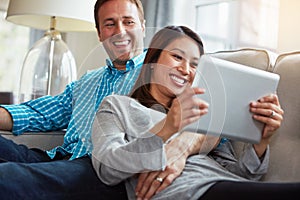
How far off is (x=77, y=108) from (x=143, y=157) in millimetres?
606

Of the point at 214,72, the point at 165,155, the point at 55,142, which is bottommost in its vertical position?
the point at 55,142

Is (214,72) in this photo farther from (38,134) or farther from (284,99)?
(38,134)

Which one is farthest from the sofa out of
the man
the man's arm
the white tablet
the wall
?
the man's arm

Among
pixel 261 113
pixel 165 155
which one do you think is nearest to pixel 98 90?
pixel 165 155

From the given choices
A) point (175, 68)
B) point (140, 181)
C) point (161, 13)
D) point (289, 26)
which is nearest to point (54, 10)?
point (161, 13)

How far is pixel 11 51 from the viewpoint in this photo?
3666 millimetres

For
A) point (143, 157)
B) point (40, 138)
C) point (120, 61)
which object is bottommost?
point (40, 138)

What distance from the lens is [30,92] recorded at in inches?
104

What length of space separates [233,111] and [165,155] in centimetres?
21

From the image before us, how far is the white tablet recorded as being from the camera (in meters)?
1.18

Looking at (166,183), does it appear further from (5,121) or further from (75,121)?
(5,121)

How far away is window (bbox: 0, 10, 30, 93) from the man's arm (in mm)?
1985

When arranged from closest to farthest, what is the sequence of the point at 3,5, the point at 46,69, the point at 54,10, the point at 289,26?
the point at 289,26
the point at 54,10
the point at 46,69
the point at 3,5

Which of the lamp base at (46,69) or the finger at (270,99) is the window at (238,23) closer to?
the lamp base at (46,69)
